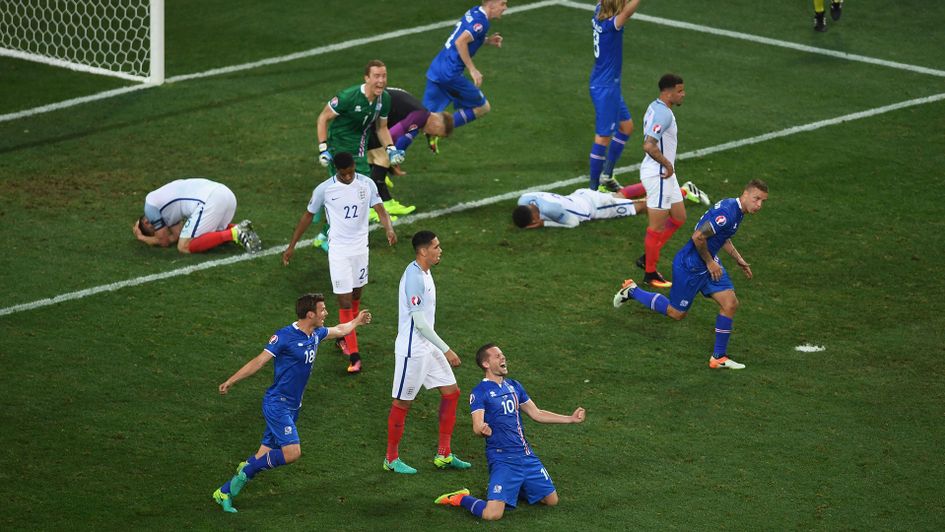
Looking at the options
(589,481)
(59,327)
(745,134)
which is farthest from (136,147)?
(589,481)

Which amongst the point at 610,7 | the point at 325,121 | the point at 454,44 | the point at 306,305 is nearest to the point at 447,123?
the point at 454,44

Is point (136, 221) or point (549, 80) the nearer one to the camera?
point (136, 221)

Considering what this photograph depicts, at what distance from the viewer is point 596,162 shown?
1677cm

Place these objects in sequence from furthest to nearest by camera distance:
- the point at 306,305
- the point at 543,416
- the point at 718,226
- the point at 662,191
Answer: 1. the point at 662,191
2. the point at 718,226
3. the point at 543,416
4. the point at 306,305

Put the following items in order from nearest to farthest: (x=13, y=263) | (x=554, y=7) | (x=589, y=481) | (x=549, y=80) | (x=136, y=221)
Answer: (x=589, y=481) < (x=13, y=263) < (x=136, y=221) < (x=549, y=80) < (x=554, y=7)

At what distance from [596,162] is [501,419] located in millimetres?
6739

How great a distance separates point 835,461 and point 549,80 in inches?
421

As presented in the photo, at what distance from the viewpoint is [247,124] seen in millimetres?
19234

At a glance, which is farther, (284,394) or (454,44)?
(454,44)

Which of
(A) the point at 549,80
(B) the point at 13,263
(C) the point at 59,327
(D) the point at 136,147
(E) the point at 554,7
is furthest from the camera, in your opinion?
(E) the point at 554,7

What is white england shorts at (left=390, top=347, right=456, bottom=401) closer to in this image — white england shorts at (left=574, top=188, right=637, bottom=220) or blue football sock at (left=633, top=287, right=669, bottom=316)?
blue football sock at (left=633, top=287, right=669, bottom=316)

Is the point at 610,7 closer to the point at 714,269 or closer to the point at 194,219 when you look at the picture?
the point at 714,269

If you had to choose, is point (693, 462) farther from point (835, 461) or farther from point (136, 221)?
point (136, 221)

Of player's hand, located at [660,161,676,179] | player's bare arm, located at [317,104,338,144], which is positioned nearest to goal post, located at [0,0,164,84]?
player's bare arm, located at [317,104,338,144]
